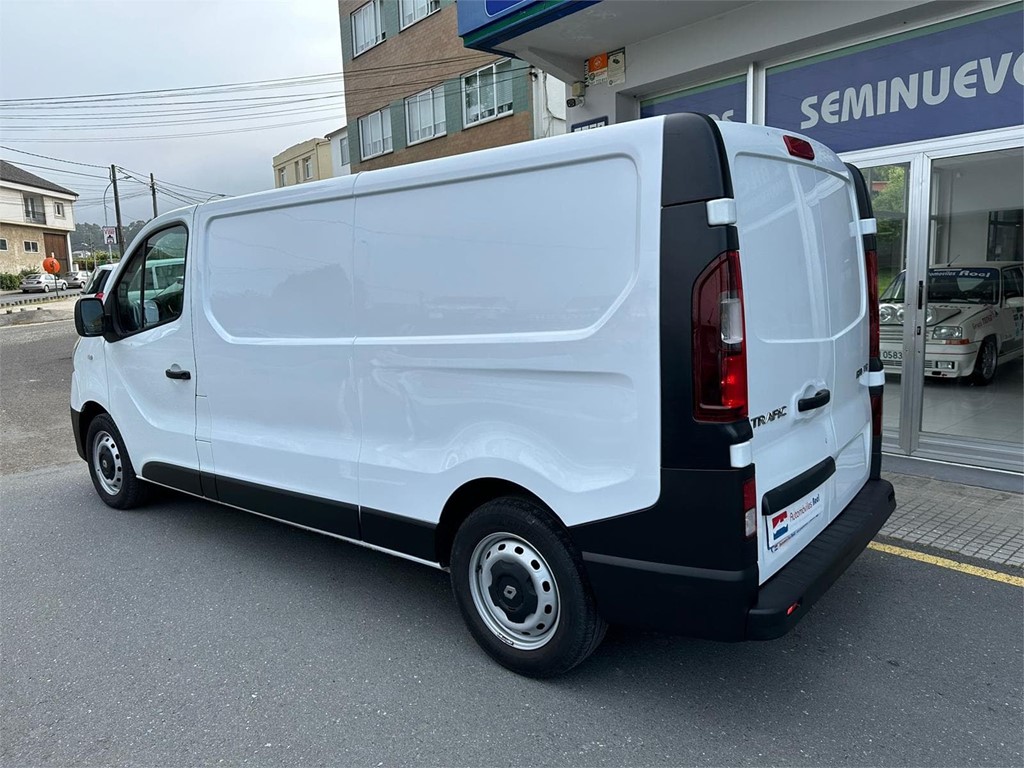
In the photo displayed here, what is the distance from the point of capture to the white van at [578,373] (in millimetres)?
2355

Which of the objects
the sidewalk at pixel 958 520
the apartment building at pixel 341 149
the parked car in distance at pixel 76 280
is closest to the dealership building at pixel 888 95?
the sidewalk at pixel 958 520

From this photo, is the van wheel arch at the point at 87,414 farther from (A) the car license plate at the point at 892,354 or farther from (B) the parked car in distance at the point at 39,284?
(B) the parked car in distance at the point at 39,284

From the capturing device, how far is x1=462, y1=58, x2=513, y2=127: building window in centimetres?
1727

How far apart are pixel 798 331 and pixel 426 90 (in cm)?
1932

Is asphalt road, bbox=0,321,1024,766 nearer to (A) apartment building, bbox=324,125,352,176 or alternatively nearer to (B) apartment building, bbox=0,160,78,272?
(A) apartment building, bbox=324,125,352,176

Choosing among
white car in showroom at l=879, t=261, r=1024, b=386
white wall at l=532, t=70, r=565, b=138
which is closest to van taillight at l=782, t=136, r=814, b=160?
white car in showroom at l=879, t=261, r=1024, b=386

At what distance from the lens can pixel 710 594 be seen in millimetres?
2408

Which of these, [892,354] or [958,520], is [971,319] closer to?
[892,354]

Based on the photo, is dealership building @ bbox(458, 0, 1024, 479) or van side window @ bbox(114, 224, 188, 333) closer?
van side window @ bbox(114, 224, 188, 333)

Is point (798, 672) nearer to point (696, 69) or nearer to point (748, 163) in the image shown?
point (748, 163)

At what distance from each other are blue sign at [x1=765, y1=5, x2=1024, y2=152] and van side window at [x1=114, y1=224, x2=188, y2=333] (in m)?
5.56

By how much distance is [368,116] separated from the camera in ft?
74.0

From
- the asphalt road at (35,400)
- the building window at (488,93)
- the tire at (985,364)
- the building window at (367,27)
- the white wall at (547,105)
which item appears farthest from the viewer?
the building window at (367,27)

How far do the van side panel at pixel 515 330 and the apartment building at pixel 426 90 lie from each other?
14691mm
